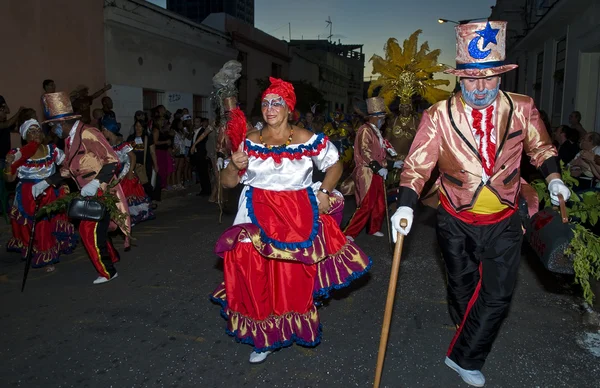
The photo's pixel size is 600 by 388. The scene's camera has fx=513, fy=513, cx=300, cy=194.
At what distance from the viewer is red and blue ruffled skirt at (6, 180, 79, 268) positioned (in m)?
6.25

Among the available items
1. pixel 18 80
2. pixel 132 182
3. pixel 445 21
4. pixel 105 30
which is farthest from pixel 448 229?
pixel 445 21

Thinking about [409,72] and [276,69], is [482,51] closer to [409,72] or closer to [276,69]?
[409,72]

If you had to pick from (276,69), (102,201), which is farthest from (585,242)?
(276,69)

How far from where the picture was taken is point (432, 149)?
11.6 ft

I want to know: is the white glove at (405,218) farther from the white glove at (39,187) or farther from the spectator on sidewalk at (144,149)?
the spectator on sidewalk at (144,149)

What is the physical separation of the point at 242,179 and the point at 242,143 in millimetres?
318

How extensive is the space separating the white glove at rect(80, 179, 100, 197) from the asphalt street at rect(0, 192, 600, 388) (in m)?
1.06

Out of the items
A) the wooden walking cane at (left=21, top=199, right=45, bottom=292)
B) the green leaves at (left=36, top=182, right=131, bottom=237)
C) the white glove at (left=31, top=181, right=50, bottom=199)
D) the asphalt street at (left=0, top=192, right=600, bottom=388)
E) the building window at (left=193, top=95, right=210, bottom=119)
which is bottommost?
the asphalt street at (left=0, top=192, right=600, bottom=388)

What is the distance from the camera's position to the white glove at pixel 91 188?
213 inches

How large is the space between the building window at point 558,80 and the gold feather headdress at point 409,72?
28.1ft

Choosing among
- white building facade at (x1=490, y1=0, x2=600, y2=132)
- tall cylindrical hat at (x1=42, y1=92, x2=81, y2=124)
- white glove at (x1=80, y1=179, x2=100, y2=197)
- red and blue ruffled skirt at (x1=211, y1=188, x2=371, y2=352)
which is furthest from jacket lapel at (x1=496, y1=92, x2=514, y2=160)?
white building facade at (x1=490, y1=0, x2=600, y2=132)

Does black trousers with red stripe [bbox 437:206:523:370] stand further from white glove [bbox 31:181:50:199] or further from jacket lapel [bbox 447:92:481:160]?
white glove [bbox 31:181:50:199]

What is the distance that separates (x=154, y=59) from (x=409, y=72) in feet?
37.8

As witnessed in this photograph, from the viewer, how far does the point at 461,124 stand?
3.47 m
